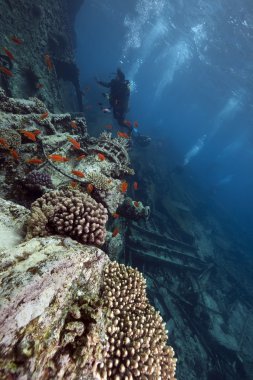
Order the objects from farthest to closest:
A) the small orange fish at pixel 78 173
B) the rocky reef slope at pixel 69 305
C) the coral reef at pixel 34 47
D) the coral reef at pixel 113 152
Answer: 1. the coral reef at pixel 34 47
2. the coral reef at pixel 113 152
3. the small orange fish at pixel 78 173
4. the rocky reef slope at pixel 69 305

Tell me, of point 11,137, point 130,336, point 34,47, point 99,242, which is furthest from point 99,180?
point 34,47

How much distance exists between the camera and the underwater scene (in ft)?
7.59

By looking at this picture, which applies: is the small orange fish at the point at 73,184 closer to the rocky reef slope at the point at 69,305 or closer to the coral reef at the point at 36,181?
the coral reef at the point at 36,181

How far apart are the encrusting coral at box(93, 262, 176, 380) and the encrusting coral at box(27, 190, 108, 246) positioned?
0.68 meters

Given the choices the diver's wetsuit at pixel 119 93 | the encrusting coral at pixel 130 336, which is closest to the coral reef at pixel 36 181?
the encrusting coral at pixel 130 336

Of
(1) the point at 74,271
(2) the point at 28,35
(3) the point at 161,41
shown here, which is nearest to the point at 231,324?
(1) the point at 74,271

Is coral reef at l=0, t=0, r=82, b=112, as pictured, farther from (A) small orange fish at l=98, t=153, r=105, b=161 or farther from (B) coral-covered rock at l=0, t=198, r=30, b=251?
(B) coral-covered rock at l=0, t=198, r=30, b=251

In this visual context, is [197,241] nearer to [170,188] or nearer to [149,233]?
[170,188]

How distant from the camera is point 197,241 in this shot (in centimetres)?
1895

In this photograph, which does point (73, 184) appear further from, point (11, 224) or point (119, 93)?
point (119, 93)

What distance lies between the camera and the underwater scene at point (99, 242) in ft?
7.59

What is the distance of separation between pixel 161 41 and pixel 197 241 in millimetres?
38013

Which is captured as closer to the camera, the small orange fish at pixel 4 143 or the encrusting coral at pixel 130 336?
the encrusting coral at pixel 130 336

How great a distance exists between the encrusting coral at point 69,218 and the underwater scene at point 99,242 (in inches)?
0.8
